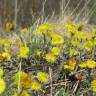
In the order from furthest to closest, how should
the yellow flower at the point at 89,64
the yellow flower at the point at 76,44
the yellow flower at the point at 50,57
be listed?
the yellow flower at the point at 76,44 < the yellow flower at the point at 50,57 < the yellow flower at the point at 89,64

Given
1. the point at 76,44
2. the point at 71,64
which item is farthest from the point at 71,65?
the point at 76,44

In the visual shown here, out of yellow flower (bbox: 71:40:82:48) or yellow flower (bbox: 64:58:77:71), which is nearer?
yellow flower (bbox: 64:58:77:71)

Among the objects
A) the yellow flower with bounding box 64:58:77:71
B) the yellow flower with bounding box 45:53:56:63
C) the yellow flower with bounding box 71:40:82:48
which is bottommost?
the yellow flower with bounding box 64:58:77:71

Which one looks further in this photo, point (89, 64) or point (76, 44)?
point (76, 44)

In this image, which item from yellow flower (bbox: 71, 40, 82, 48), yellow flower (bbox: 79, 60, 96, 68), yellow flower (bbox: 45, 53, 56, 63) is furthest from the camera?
yellow flower (bbox: 71, 40, 82, 48)

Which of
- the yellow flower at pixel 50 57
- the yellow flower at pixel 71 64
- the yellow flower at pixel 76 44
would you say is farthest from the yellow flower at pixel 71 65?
the yellow flower at pixel 76 44

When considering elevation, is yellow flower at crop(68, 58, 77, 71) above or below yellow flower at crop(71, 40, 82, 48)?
below

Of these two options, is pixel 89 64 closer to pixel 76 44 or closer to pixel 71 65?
pixel 71 65

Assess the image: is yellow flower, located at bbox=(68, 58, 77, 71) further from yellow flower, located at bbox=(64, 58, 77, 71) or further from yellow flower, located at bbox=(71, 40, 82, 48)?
yellow flower, located at bbox=(71, 40, 82, 48)

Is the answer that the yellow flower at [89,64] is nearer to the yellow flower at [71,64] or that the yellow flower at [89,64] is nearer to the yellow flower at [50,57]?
the yellow flower at [71,64]

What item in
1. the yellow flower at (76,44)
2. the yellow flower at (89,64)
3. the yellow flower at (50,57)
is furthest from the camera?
the yellow flower at (76,44)

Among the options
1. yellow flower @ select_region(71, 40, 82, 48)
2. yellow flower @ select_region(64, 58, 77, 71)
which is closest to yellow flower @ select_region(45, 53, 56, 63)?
yellow flower @ select_region(64, 58, 77, 71)

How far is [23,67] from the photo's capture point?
2402 millimetres

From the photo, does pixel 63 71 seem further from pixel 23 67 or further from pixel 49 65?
pixel 23 67
